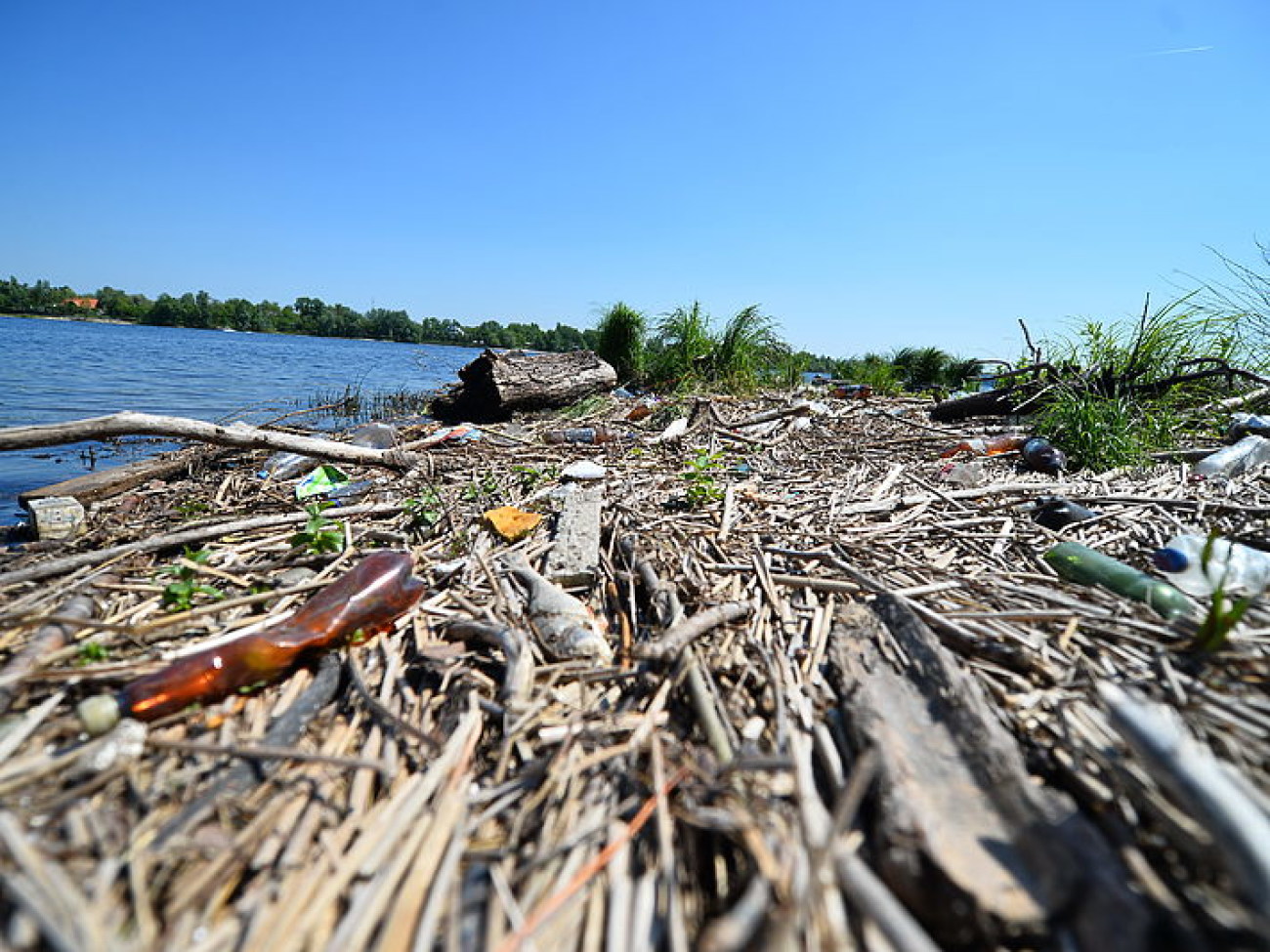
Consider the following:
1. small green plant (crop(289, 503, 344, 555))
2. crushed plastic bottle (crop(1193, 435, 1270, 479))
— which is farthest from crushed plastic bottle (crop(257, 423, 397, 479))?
crushed plastic bottle (crop(1193, 435, 1270, 479))

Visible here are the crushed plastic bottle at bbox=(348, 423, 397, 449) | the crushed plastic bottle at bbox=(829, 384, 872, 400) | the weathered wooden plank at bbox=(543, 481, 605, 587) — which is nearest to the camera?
the weathered wooden plank at bbox=(543, 481, 605, 587)

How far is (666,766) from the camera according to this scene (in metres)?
1.19

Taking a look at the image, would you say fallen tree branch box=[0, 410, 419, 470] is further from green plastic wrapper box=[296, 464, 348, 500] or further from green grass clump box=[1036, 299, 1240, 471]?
green grass clump box=[1036, 299, 1240, 471]

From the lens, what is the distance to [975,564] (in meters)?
2.11

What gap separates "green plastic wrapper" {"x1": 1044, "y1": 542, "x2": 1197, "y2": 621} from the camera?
1633mm

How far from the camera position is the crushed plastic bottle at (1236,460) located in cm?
309

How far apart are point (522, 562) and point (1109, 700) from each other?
187 centimetres

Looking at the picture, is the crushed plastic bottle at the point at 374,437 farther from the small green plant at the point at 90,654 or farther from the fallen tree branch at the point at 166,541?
the small green plant at the point at 90,654

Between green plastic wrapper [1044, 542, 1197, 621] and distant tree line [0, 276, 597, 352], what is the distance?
4656 cm

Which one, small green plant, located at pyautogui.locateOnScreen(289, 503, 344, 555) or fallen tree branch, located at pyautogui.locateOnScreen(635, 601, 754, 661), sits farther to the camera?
small green plant, located at pyautogui.locateOnScreen(289, 503, 344, 555)

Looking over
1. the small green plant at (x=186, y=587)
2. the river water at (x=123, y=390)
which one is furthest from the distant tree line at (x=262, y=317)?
the small green plant at (x=186, y=587)

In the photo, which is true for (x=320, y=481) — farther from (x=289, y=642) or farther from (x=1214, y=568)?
(x=1214, y=568)

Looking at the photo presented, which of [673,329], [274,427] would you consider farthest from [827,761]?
[673,329]

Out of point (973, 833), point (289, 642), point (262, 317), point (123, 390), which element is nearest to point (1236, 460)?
point (973, 833)
